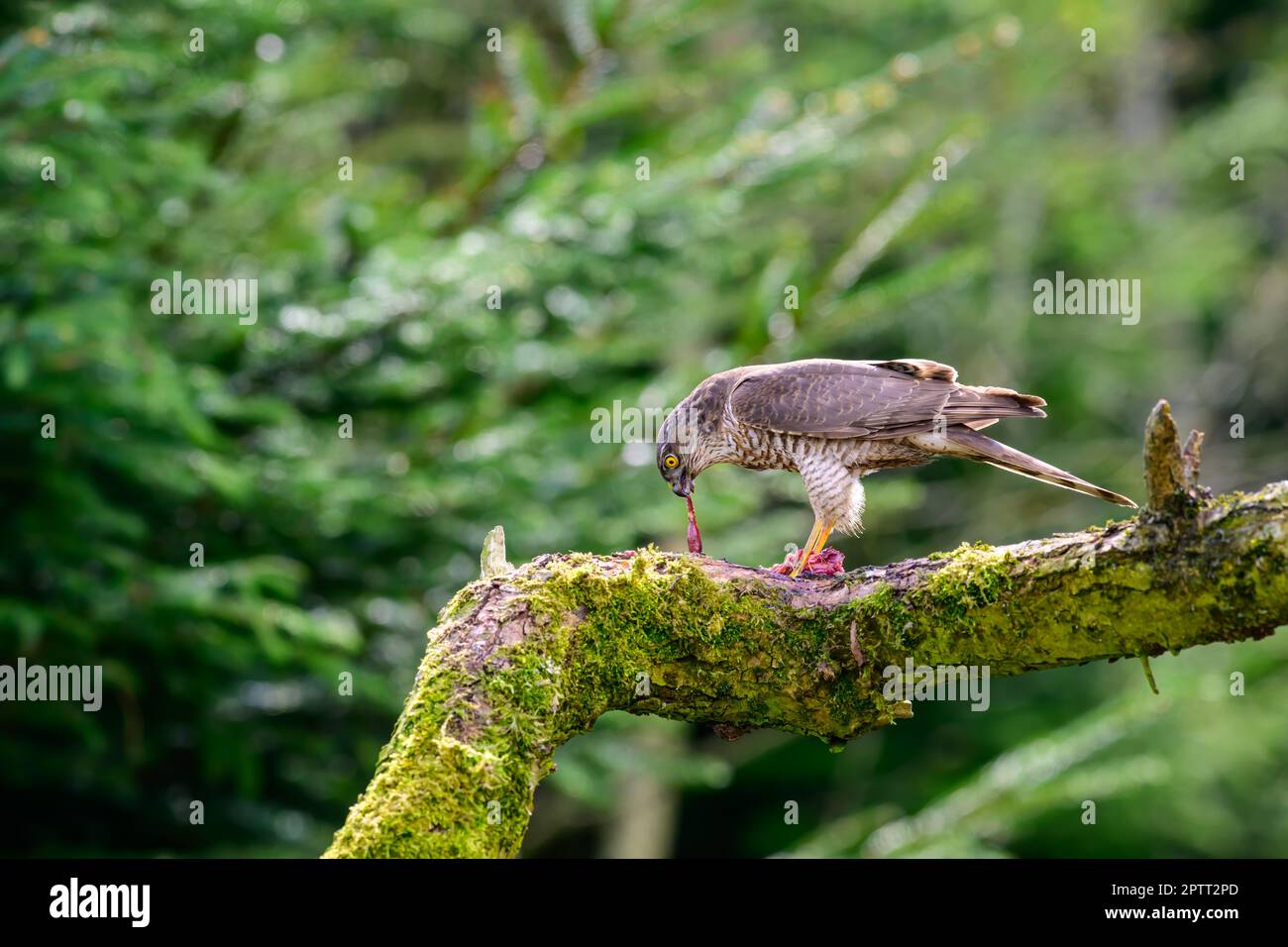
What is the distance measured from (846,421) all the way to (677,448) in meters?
0.76

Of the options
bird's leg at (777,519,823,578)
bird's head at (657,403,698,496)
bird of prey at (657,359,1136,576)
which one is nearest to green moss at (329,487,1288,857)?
bird's leg at (777,519,823,578)

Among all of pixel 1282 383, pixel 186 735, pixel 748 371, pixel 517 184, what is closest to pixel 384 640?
pixel 186 735

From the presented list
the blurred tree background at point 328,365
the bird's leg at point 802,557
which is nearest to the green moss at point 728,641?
the bird's leg at point 802,557

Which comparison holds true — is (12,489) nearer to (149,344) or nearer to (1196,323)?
(149,344)

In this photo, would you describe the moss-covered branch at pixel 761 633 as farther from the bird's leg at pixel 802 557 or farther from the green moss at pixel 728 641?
the bird's leg at pixel 802 557

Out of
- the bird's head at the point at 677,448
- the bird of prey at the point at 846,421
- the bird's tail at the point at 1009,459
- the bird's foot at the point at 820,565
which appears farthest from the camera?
the bird's head at the point at 677,448

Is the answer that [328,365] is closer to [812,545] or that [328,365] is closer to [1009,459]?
[812,545]

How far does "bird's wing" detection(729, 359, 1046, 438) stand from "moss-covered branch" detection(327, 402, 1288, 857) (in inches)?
36.0

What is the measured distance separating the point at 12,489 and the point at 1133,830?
1210 centimetres

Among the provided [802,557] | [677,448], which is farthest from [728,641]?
[677,448]

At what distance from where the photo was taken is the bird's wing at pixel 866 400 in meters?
4.41

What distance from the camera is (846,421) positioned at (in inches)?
177

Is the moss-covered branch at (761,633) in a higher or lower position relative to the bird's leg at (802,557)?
lower
